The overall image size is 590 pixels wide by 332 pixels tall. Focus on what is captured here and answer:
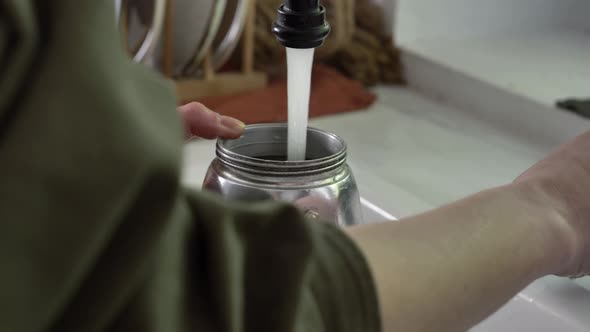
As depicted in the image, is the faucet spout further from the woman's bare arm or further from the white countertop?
the white countertop

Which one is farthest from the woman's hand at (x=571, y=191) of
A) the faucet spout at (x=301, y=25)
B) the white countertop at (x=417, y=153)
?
the white countertop at (x=417, y=153)

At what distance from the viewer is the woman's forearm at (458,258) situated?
1.13ft

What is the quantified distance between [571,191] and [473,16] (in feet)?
2.67

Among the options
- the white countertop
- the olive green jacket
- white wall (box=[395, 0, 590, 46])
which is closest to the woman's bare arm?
the olive green jacket

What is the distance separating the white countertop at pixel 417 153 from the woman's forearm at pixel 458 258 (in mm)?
333

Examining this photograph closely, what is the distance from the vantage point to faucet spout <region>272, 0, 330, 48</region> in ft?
1.52

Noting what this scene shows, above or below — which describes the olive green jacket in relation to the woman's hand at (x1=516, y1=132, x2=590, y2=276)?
above

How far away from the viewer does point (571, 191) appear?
0.47 meters

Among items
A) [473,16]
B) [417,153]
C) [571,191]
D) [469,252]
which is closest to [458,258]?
[469,252]

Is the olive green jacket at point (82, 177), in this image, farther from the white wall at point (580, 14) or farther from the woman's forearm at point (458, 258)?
the white wall at point (580, 14)

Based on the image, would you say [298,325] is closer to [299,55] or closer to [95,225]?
[95,225]

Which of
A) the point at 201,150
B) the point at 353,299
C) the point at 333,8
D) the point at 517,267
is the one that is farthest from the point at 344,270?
the point at 333,8

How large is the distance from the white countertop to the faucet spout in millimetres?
309

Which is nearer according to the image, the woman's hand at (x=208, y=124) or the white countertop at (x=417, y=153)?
the woman's hand at (x=208, y=124)
